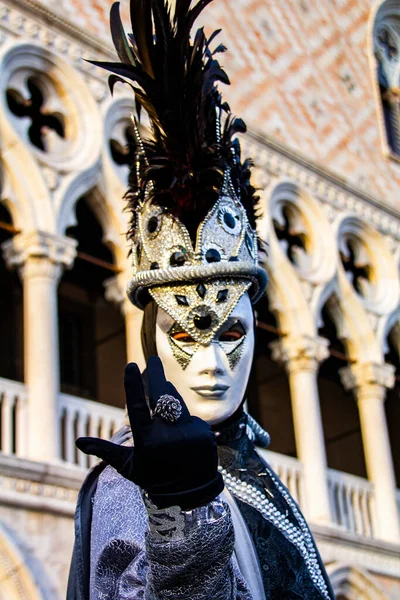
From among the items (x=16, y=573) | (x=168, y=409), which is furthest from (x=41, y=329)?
(x=168, y=409)

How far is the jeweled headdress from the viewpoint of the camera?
1.93 metres

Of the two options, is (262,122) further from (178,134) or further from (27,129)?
(178,134)

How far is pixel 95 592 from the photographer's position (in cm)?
169

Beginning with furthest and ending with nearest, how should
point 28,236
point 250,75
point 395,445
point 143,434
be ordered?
1. point 395,445
2. point 250,75
3. point 28,236
4. point 143,434

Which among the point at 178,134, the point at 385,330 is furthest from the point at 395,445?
the point at 178,134

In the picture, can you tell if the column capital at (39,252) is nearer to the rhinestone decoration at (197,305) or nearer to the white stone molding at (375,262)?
the white stone molding at (375,262)

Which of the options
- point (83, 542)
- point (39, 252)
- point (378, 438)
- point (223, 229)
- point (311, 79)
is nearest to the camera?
point (83, 542)

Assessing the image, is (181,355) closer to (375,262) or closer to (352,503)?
(352,503)

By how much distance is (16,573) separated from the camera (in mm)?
5445

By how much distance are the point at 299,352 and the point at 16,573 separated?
3.03 m

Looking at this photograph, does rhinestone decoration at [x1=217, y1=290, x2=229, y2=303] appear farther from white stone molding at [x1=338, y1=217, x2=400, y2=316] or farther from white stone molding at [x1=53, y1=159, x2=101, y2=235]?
white stone molding at [x1=338, y1=217, x2=400, y2=316]

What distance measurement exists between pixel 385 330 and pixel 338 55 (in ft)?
7.81

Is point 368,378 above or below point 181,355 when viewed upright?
above

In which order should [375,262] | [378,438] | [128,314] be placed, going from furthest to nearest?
[375,262] < [378,438] < [128,314]
